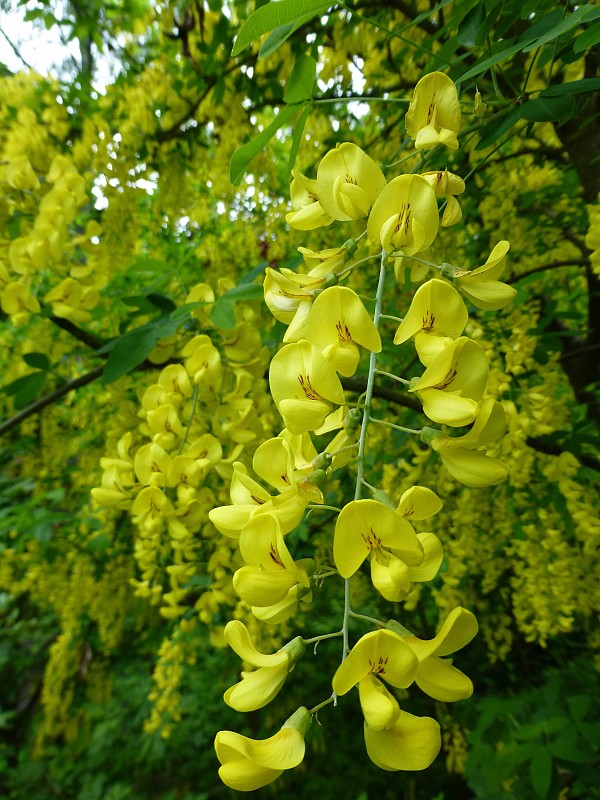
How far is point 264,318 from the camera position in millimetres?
1469

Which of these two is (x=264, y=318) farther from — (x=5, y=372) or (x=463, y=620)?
(x=5, y=372)

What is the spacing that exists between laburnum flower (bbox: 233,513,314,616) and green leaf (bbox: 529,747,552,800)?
153cm

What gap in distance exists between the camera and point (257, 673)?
1.80 ft

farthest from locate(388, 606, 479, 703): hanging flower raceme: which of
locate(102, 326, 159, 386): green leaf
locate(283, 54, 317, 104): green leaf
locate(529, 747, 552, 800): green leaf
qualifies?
locate(529, 747, 552, 800): green leaf

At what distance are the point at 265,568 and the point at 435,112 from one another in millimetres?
552

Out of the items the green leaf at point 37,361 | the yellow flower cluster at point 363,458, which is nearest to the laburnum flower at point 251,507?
the yellow flower cluster at point 363,458

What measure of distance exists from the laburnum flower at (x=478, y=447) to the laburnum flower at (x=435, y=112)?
319 millimetres

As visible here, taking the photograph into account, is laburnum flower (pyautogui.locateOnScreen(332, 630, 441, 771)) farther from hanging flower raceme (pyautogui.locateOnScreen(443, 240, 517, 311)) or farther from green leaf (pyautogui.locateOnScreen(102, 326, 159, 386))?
green leaf (pyautogui.locateOnScreen(102, 326, 159, 386))

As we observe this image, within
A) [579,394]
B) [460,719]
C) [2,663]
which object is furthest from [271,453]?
[2,663]

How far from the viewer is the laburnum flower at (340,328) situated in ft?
1.85

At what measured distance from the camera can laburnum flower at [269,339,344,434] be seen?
0.56 m

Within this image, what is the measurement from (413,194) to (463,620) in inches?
16.7

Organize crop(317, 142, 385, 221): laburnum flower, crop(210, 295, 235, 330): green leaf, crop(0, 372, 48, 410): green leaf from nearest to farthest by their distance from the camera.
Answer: crop(317, 142, 385, 221): laburnum flower < crop(210, 295, 235, 330): green leaf < crop(0, 372, 48, 410): green leaf

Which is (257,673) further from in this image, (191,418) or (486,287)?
(191,418)
